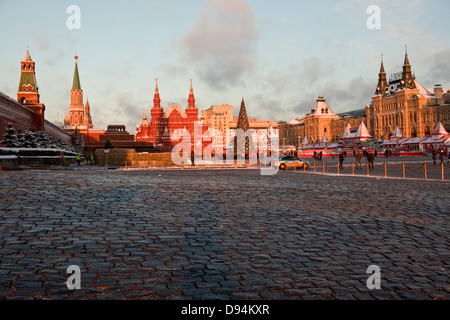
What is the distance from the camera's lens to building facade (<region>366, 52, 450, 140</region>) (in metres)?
97.2

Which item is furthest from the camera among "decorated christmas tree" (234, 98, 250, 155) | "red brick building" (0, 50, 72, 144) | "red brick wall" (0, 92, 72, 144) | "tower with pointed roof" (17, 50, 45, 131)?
"tower with pointed roof" (17, 50, 45, 131)

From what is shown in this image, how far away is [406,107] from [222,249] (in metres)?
110

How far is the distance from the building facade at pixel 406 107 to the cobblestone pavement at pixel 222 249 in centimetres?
9397

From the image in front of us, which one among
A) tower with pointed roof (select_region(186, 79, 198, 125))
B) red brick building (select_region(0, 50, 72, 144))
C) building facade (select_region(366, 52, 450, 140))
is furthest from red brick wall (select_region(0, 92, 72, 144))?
building facade (select_region(366, 52, 450, 140))

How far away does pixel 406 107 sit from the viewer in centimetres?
10500

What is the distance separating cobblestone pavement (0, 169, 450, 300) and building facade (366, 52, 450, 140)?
308ft

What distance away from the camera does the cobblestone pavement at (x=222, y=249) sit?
4.02 m

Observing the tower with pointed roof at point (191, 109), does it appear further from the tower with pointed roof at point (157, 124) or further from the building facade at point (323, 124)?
the building facade at point (323, 124)

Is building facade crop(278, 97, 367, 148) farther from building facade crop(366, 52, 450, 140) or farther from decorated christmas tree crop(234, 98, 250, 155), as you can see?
decorated christmas tree crop(234, 98, 250, 155)

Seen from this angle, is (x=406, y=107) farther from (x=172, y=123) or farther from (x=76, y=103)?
(x=76, y=103)

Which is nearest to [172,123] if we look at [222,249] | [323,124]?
[323,124]

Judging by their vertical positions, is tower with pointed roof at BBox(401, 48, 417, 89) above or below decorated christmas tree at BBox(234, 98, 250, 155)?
above

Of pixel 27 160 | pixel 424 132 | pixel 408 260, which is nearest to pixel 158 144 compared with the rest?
pixel 424 132
